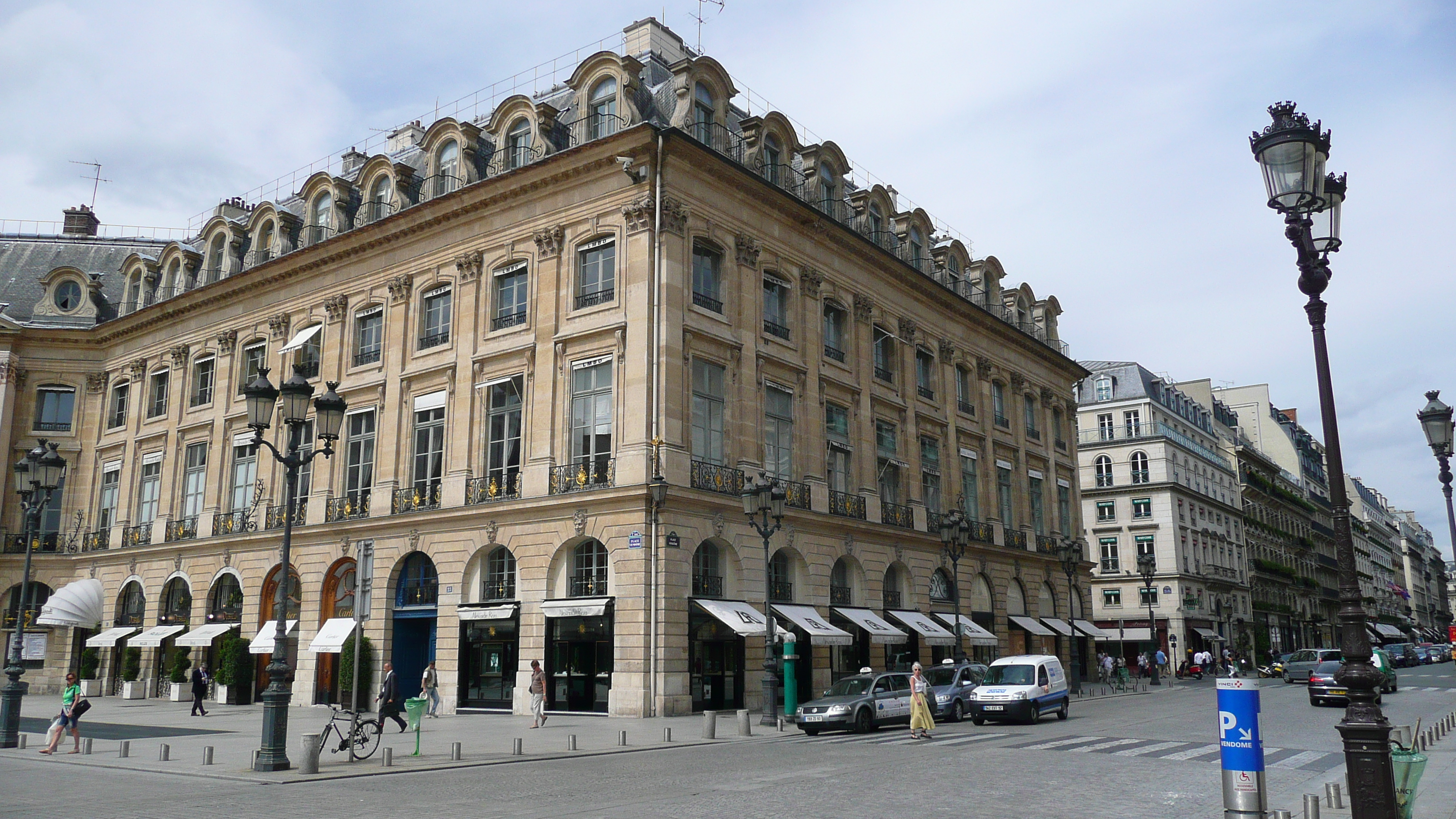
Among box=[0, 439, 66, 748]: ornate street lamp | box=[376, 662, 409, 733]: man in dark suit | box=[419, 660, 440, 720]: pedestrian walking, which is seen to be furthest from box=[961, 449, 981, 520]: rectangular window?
box=[0, 439, 66, 748]: ornate street lamp

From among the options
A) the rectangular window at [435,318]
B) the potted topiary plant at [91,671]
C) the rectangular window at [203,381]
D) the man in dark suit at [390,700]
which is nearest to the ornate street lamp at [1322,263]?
the man in dark suit at [390,700]

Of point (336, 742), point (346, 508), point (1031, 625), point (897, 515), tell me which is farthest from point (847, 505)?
point (336, 742)

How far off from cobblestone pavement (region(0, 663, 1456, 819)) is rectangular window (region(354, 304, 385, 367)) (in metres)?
15.7

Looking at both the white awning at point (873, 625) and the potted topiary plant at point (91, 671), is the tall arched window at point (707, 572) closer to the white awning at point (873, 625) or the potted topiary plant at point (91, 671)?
the white awning at point (873, 625)

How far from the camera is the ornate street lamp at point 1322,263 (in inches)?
393

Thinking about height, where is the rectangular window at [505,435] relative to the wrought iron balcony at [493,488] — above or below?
above

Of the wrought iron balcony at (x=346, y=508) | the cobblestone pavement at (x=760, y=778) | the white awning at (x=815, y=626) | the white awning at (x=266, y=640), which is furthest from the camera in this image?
the white awning at (x=266, y=640)

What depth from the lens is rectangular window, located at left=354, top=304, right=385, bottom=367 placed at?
3844cm

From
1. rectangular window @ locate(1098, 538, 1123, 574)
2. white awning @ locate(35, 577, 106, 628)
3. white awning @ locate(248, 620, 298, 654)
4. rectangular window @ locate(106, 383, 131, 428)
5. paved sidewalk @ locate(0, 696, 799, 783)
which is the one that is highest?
rectangular window @ locate(106, 383, 131, 428)

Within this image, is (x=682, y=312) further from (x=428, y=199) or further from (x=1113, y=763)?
(x=1113, y=763)

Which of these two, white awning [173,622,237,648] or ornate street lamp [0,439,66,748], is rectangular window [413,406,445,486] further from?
ornate street lamp [0,439,66,748]

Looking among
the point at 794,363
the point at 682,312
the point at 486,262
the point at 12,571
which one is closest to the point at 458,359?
the point at 486,262

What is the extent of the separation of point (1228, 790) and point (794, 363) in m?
26.7

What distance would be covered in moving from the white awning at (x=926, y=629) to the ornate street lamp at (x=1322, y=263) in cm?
2660
